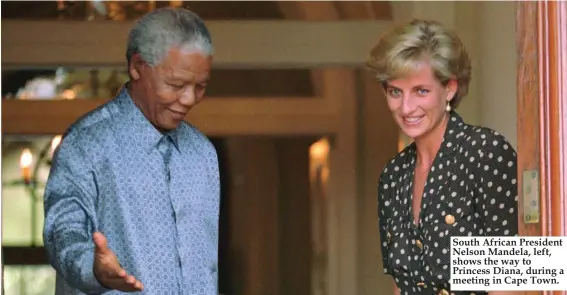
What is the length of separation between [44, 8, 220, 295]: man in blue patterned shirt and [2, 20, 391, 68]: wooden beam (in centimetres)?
9

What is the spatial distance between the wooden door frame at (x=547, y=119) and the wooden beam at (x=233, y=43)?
44 cm

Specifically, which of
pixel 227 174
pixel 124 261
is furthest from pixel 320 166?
pixel 124 261

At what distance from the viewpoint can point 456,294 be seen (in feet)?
16.4

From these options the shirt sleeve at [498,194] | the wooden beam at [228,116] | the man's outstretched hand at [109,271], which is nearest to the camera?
the man's outstretched hand at [109,271]

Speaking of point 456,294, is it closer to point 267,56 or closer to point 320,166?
point 320,166

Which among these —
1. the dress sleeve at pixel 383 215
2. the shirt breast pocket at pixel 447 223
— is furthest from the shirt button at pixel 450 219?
the dress sleeve at pixel 383 215

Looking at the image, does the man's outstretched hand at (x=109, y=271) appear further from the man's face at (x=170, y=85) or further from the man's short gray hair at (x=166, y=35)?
the man's short gray hair at (x=166, y=35)

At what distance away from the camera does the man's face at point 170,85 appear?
4.96 metres

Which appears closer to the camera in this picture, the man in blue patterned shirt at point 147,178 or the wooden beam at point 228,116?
the man in blue patterned shirt at point 147,178

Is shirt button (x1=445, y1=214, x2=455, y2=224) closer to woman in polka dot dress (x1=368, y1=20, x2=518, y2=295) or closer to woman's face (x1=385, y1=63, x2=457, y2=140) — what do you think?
woman in polka dot dress (x1=368, y1=20, x2=518, y2=295)

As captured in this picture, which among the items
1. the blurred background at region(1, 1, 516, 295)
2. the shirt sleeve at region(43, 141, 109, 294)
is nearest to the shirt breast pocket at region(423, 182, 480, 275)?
→ the blurred background at region(1, 1, 516, 295)

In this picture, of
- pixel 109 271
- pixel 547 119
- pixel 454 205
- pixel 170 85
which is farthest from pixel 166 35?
pixel 547 119

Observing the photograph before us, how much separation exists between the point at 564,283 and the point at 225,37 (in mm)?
1141

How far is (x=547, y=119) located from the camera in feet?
16.3
